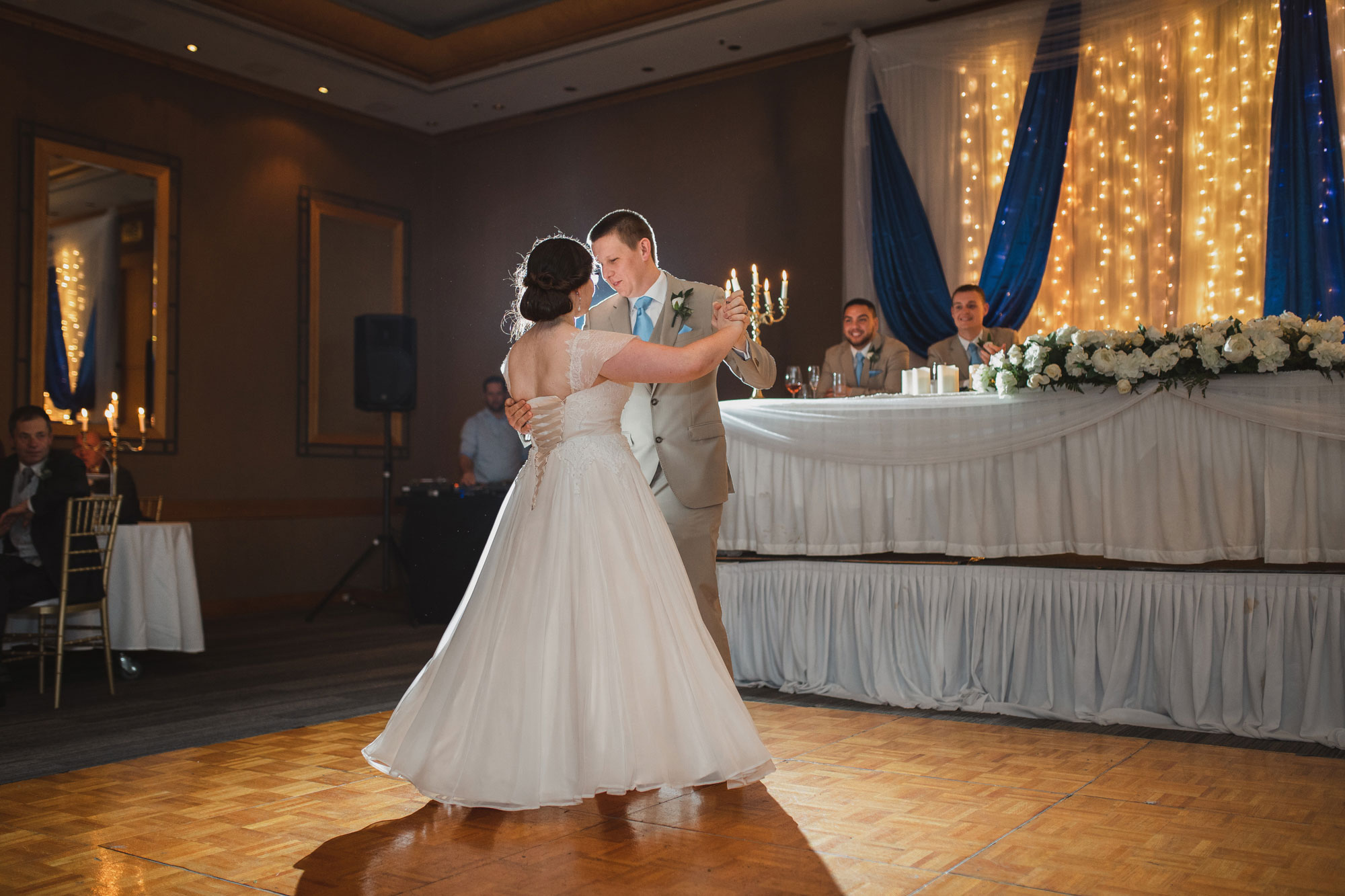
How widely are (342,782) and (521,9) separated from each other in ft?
19.1

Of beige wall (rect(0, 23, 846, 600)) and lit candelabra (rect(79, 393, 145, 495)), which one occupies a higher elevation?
beige wall (rect(0, 23, 846, 600))

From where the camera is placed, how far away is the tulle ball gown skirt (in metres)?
2.62

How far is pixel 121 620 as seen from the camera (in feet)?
17.2

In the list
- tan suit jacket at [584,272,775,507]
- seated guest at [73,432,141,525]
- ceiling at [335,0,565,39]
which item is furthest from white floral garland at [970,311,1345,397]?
ceiling at [335,0,565,39]

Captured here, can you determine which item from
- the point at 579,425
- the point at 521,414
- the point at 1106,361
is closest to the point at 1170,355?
the point at 1106,361

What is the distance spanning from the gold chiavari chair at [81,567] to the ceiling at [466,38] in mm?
3560

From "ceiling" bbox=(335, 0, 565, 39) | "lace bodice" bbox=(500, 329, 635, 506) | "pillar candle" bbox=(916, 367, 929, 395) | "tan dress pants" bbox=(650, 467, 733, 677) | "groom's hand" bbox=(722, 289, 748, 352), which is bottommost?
"tan dress pants" bbox=(650, 467, 733, 677)

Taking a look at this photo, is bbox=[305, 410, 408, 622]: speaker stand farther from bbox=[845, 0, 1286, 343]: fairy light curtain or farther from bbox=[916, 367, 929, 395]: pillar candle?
bbox=[916, 367, 929, 395]: pillar candle

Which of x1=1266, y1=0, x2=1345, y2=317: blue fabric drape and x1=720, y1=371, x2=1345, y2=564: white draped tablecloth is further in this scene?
x1=1266, y1=0, x2=1345, y2=317: blue fabric drape

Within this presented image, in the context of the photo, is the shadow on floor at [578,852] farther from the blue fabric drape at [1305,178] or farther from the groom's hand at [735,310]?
the blue fabric drape at [1305,178]

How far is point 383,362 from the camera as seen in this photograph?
7898 mm

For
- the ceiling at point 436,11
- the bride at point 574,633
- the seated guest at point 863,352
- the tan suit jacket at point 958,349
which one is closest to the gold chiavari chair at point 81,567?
the bride at point 574,633

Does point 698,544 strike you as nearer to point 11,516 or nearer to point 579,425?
point 579,425

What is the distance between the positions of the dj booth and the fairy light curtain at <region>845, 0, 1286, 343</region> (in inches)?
112
